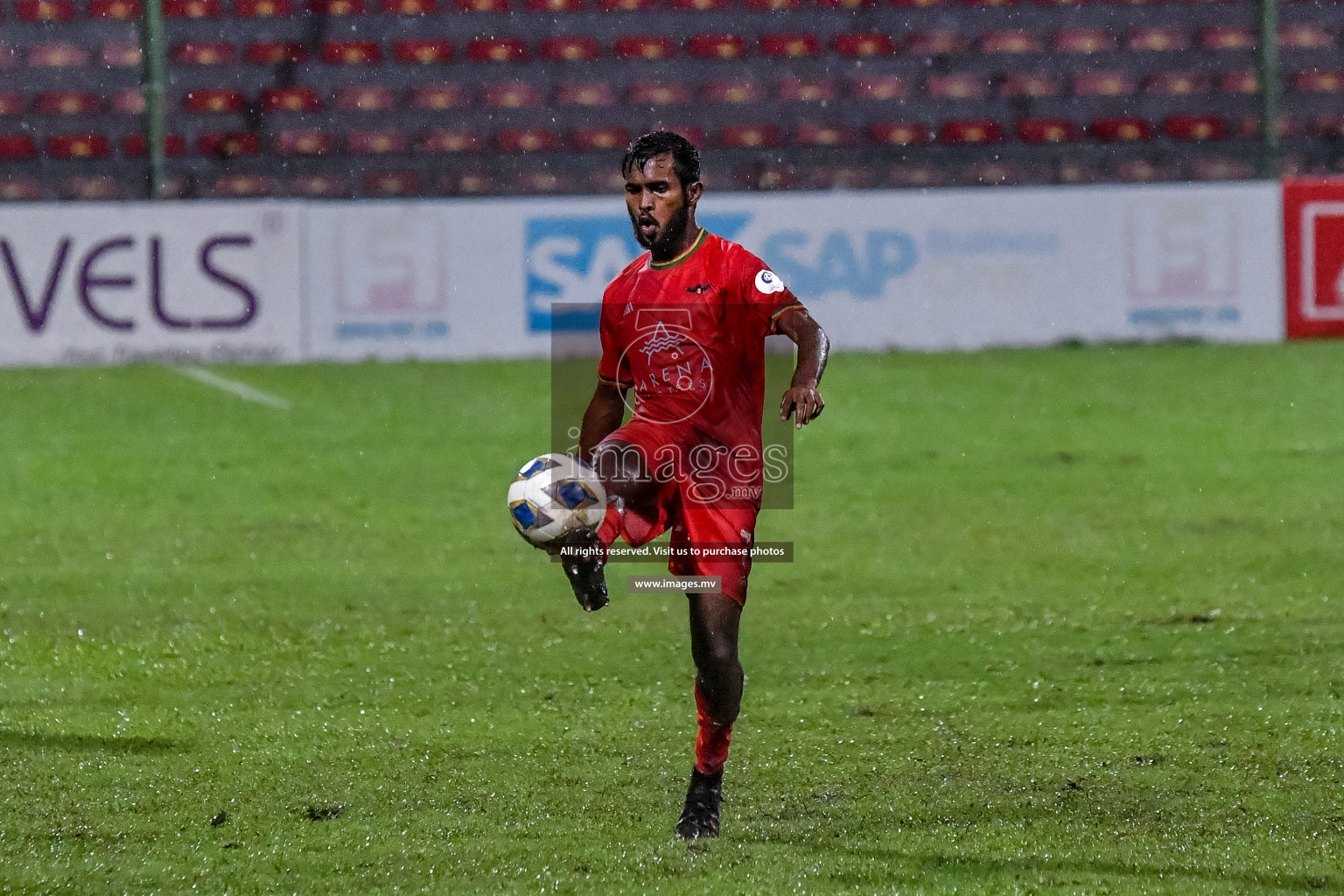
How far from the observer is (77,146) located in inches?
735

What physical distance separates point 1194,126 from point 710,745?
1501 cm

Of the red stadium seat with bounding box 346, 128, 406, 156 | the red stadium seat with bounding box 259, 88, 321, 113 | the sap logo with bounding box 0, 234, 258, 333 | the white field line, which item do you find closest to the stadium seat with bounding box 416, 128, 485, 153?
the red stadium seat with bounding box 346, 128, 406, 156

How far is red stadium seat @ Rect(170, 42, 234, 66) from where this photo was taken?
62.7 ft

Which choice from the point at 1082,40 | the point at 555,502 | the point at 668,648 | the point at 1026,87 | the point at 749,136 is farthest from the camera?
the point at 1082,40

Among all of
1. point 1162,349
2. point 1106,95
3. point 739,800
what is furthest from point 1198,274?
point 739,800

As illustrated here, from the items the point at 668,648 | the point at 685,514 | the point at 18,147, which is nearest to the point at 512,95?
the point at 18,147

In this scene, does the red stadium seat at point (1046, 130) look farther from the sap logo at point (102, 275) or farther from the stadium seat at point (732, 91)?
the sap logo at point (102, 275)

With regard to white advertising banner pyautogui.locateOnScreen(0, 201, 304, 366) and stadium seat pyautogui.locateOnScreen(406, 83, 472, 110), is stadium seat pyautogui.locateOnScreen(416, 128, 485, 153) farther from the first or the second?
white advertising banner pyautogui.locateOnScreen(0, 201, 304, 366)

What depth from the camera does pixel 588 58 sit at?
18859 millimetres

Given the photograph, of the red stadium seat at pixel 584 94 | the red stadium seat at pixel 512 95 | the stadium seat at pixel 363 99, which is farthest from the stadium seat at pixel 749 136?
the stadium seat at pixel 363 99

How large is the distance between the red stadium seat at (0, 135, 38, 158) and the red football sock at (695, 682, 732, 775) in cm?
1500

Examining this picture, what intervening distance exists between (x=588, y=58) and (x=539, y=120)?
788 millimetres

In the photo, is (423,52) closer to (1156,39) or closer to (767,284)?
(1156,39)

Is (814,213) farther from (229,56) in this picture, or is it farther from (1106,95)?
(229,56)
